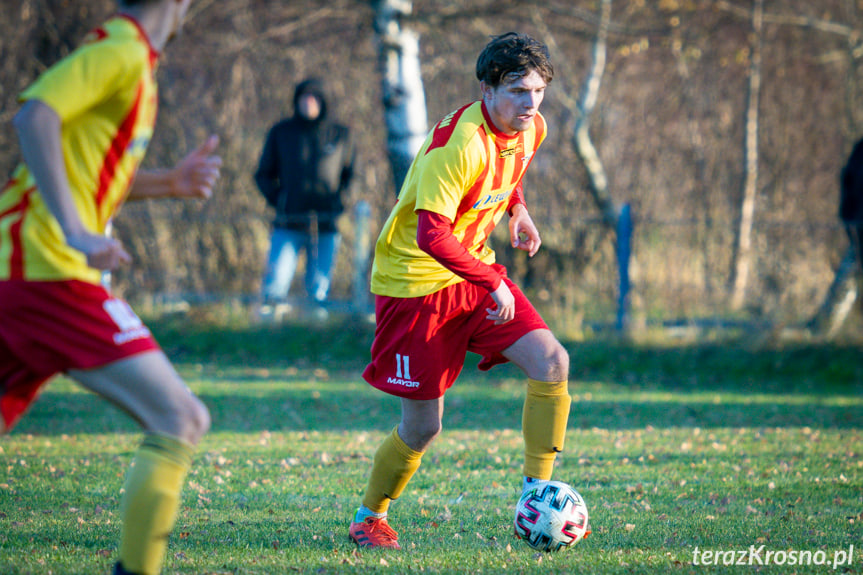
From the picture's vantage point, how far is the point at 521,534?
154 inches

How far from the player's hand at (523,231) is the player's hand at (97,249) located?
2159 mm

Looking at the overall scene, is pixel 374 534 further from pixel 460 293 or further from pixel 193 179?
pixel 193 179

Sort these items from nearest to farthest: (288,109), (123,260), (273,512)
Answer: (123,260) → (273,512) → (288,109)

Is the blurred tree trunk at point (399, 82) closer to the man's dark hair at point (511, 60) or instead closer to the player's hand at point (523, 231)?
the player's hand at point (523, 231)

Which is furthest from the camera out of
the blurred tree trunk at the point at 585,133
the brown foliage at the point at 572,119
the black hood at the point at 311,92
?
the blurred tree trunk at the point at 585,133

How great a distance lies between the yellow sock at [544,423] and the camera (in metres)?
3.99

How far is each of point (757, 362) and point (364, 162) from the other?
7.66 meters

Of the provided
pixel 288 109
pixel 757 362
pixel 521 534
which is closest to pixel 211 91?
pixel 288 109

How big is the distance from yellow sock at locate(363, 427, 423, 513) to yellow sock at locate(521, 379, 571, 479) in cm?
50

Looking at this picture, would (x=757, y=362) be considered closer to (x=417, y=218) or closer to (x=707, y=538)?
(x=707, y=538)

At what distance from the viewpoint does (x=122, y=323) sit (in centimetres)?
273

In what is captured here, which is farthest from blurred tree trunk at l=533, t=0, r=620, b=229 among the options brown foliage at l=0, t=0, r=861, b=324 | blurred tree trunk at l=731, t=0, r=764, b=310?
blurred tree trunk at l=731, t=0, r=764, b=310

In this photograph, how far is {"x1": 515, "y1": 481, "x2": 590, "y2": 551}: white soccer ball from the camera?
3854mm

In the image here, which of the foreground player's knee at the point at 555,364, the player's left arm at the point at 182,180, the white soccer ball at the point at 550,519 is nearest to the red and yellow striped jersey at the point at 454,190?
the foreground player's knee at the point at 555,364
